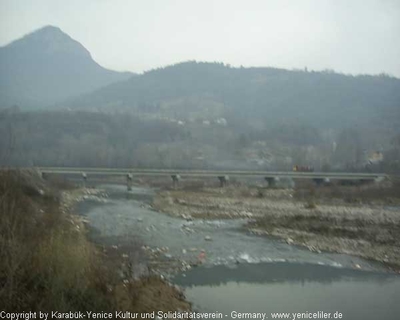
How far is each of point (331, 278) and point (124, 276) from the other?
5517mm

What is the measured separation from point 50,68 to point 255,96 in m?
66.5

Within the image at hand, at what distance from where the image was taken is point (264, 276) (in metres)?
11.1

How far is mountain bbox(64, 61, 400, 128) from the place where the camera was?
342 ft

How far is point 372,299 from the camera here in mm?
9469

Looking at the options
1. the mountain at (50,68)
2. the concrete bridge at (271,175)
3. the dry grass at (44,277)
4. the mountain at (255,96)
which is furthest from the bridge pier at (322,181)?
the mountain at (50,68)

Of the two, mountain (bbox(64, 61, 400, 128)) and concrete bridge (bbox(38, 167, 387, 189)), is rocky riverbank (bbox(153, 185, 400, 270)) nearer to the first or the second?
concrete bridge (bbox(38, 167, 387, 189))

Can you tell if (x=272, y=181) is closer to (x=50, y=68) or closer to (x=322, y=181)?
(x=322, y=181)

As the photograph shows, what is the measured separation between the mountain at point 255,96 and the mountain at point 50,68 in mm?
10866

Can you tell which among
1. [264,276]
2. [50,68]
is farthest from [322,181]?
[50,68]

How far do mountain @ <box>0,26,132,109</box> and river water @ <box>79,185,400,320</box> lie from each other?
69.1 m

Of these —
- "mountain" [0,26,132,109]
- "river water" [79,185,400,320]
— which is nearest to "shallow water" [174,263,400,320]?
"river water" [79,185,400,320]

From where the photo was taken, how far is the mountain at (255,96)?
342ft

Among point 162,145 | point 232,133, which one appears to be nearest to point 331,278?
point 162,145

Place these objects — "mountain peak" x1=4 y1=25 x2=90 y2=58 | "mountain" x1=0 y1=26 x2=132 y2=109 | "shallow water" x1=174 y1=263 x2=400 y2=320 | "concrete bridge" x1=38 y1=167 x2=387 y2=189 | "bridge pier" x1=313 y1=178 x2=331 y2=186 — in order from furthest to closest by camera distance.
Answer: "mountain peak" x1=4 y1=25 x2=90 y2=58, "mountain" x1=0 y1=26 x2=132 y2=109, "concrete bridge" x1=38 y1=167 x2=387 y2=189, "bridge pier" x1=313 y1=178 x2=331 y2=186, "shallow water" x1=174 y1=263 x2=400 y2=320
